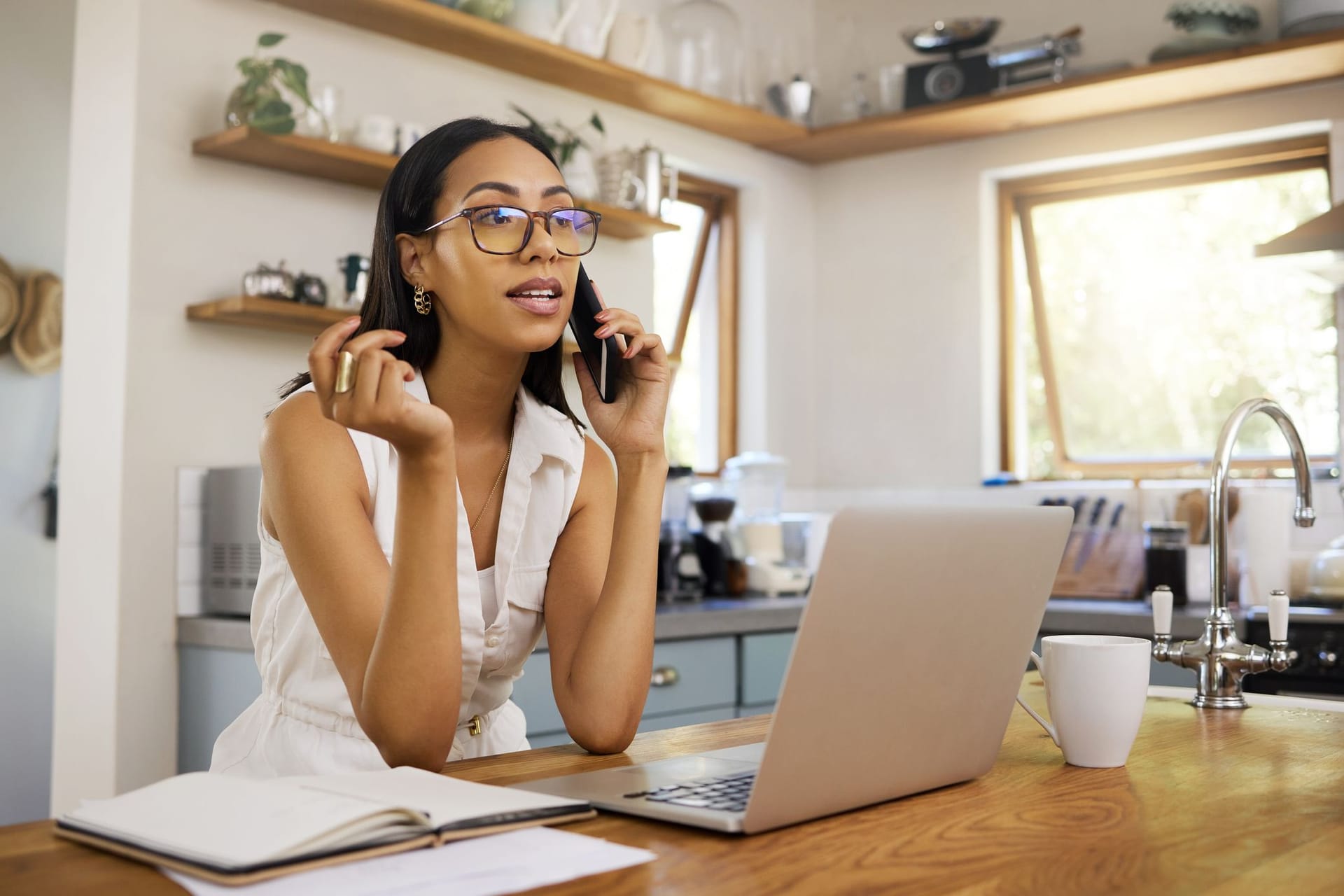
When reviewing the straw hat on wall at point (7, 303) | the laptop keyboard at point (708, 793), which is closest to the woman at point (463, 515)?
the laptop keyboard at point (708, 793)

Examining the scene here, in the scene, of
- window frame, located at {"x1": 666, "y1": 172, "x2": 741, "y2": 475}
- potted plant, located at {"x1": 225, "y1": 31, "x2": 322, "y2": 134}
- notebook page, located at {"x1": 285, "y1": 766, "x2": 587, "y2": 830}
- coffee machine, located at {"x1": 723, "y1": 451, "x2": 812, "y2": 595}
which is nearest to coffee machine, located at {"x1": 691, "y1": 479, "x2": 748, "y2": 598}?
coffee machine, located at {"x1": 723, "y1": 451, "x2": 812, "y2": 595}

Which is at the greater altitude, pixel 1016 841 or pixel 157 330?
pixel 157 330

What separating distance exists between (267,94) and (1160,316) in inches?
108

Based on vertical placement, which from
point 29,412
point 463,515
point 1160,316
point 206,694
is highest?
point 1160,316

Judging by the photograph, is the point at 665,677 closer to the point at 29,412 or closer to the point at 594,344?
the point at 594,344

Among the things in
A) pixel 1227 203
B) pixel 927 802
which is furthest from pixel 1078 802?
pixel 1227 203

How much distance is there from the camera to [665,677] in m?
2.84

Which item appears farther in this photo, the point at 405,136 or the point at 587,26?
the point at 587,26

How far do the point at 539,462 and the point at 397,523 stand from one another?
1.57 ft

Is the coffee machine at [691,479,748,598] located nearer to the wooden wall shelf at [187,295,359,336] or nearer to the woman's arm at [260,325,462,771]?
the wooden wall shelf at [187,295,359,336]

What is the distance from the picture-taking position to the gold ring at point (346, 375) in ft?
3.50

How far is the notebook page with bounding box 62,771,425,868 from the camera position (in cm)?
73

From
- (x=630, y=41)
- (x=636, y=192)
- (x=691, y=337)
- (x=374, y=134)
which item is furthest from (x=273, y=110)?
(x=691, y=337)

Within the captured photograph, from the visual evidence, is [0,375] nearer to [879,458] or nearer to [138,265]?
[138,265]
